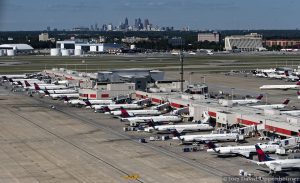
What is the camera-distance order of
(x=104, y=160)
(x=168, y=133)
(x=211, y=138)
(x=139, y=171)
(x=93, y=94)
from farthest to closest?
1. (x=93, y=94)
2. (x=168, y=133)
3. (x=211, y=138)
4. (x=104, y=160)
5. (x=139, y=171)

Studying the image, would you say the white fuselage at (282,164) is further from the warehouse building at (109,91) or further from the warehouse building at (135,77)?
the warehouse building at (135,77)

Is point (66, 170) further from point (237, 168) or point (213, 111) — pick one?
point (213, 111)

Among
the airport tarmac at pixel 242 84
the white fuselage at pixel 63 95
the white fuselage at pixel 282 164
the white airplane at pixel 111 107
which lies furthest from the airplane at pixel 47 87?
the white fuselage at pixel 282 164

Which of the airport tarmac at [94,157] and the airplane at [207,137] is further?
the airplane at [207,137]

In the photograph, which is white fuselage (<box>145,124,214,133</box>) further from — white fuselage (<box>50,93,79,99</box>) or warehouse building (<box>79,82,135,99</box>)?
white fuselage (<box>50,93,79,99</box>)

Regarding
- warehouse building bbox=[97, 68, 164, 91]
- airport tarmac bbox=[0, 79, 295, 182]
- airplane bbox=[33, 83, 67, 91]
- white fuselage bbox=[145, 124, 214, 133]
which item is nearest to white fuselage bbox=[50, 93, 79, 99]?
airplane bbox=[33, 83, 67, 91]

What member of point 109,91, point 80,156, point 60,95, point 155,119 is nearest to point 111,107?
point 155,119

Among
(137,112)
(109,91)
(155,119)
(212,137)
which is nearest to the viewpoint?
(212,137)

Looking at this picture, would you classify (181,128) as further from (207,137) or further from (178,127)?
(207,137)

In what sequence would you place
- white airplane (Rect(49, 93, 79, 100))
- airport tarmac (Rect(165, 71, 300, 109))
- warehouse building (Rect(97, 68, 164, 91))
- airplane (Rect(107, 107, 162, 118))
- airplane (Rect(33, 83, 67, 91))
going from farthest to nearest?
airplane (Rect(33, 83, 67, 91)) → warehouse building (Rect(97, 68, 164, 91)) → white airplane (Rect(49, 93, 79, 100)) → airport tarmac (Rect(165, 71, 300, 109)) → airplane (Rect(107, 107, 162, 118))

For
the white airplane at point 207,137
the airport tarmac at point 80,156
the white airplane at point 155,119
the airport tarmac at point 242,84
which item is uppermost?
the white airplane at point 207,137

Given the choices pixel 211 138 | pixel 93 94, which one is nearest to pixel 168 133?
pixel 211 138
